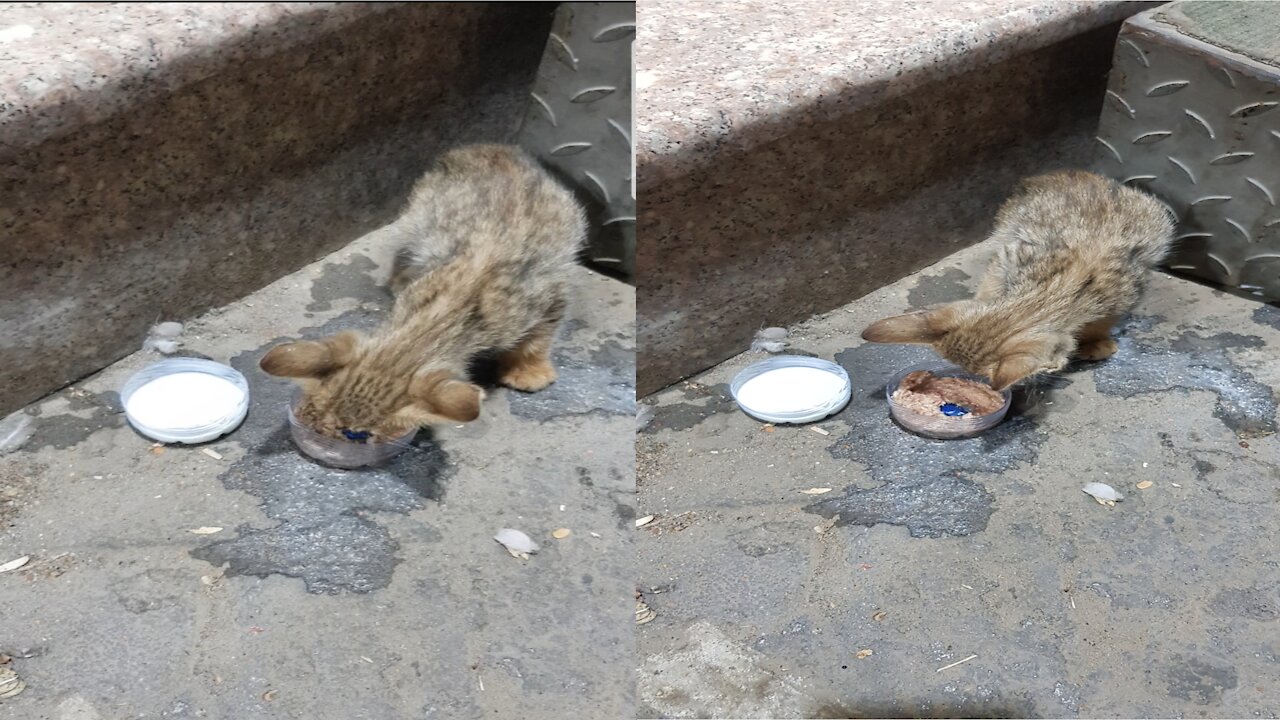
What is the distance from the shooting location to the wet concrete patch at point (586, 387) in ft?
13.1

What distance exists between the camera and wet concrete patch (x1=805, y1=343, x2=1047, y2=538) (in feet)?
10.9

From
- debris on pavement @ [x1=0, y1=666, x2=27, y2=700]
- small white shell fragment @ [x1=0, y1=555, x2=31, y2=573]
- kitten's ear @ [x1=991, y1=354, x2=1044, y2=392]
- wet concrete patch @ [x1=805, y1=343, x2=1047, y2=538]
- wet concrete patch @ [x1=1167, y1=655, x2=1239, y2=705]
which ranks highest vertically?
kitten's ear @ [x1=991, y1=354, x2=1044, y2=392]

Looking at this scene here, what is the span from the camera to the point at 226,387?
3.79m

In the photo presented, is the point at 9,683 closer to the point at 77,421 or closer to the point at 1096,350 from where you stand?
the point at 77,421

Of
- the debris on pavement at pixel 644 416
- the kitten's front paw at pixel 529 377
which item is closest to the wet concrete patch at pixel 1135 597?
the debris on pavement at pixel 644 416

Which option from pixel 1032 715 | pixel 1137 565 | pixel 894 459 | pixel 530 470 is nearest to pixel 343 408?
pixel 530 470

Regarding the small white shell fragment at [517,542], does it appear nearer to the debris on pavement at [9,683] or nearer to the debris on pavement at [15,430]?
the debris on pavement at [9,683]

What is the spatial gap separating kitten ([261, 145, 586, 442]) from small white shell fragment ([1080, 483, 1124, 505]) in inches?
69.1

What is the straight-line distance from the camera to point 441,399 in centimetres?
326

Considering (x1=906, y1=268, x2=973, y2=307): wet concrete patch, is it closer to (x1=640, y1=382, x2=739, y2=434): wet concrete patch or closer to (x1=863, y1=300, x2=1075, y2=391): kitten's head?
(x1=863, y1=300, x2=1075, y2=391): kitten's head

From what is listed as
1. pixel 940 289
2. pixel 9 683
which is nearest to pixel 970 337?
pixel 940 289

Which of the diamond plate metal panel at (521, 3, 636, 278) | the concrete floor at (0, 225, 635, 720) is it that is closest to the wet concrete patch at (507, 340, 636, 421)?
the concrete floor at (0, 225, 635, 720)

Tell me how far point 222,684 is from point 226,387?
1.15m

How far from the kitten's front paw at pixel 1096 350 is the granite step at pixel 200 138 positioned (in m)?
2.15
